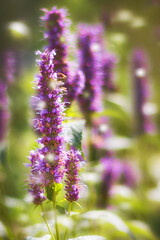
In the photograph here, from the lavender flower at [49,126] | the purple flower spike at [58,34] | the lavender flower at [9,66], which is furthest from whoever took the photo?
the lavender flower at [9,66]

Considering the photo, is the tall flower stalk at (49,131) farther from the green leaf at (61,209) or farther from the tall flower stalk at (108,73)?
the tall flower stalk at (108,73)

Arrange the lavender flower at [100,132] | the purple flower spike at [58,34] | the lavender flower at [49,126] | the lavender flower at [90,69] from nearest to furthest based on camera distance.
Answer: the lavender flower at [49,126] → the purple flower spike at [58,34] → the lavender flower at [90,69] → the lavender flower at [100,132]

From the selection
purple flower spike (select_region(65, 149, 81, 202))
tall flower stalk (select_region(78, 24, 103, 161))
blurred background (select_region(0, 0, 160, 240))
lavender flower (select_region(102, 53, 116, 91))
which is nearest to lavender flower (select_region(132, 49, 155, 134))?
blurred background (select_region(0, 0, 160, 240))

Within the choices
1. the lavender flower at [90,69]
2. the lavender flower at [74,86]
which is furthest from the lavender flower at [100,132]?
the lavender flower at [74,86]

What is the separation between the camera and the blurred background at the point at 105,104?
3.10 ft

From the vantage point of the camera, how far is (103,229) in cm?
114

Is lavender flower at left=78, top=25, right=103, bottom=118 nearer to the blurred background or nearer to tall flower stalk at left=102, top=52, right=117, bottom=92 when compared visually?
the blurred background

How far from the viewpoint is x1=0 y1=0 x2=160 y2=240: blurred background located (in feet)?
3.10

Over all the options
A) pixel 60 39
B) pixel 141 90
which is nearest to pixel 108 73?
pixel 141 90

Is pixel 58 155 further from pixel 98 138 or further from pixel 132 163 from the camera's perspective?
pixel 132 163

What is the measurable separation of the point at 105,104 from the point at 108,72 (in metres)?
0.14

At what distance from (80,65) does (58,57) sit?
301mm

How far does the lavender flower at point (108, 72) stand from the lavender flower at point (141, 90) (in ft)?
0.62

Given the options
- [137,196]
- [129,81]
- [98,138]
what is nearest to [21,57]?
[98,138]
